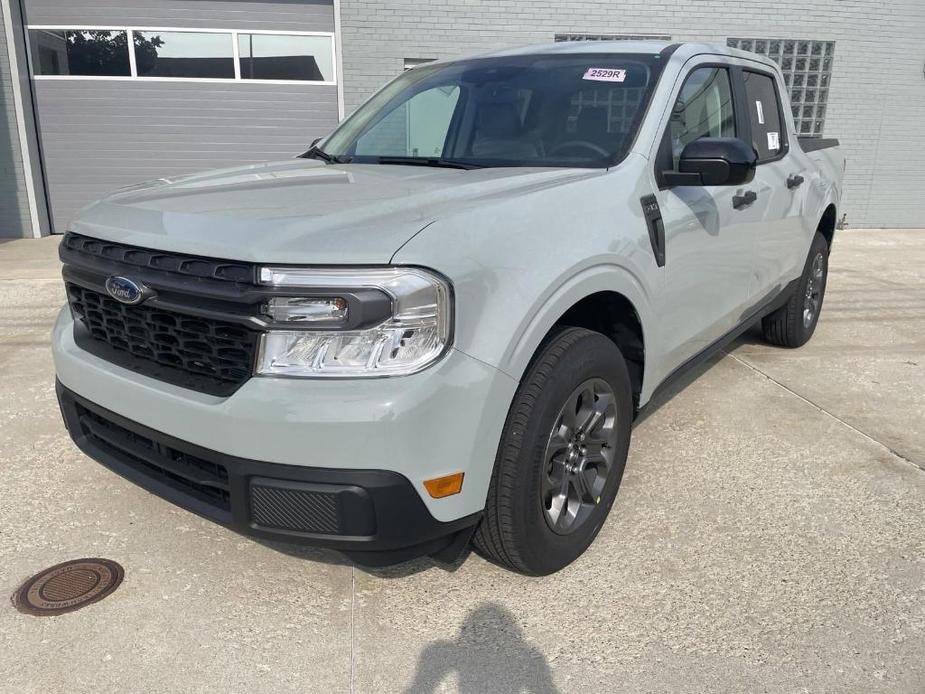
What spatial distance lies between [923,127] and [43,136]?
1307 cm

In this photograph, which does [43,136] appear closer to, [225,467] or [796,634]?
[225,467]

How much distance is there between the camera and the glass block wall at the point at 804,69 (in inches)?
433

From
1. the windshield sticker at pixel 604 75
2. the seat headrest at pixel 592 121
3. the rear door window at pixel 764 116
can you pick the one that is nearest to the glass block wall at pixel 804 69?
the rear door window at pixel 764 116

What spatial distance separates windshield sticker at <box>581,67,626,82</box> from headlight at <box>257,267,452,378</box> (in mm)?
1653

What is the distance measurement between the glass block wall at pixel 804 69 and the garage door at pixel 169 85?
6.16 metres

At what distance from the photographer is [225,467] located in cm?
200

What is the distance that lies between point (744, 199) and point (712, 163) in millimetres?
847

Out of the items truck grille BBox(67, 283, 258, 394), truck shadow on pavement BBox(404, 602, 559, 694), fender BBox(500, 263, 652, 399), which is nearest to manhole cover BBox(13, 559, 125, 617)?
truck grille BBox(67, 283, 258, 394)

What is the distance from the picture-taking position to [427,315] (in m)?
1.89

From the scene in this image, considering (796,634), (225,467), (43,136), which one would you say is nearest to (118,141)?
(43,136)

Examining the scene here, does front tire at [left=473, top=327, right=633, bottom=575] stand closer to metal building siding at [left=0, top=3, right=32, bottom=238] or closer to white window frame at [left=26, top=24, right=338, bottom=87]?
white window frame at [left=26, top=24, right=338, bottom=87]

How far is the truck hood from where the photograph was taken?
6.23 feet

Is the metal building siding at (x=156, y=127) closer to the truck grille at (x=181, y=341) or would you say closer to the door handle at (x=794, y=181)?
the door handle at (x=794, y=181)

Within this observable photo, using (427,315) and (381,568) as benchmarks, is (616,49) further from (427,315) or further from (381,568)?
(381,568)
